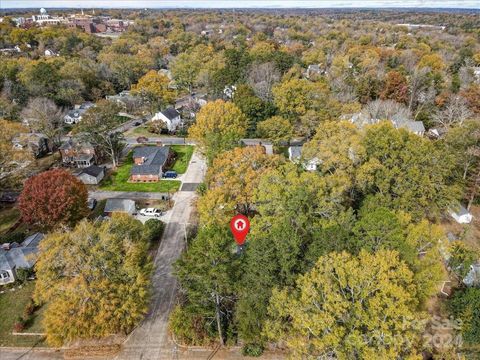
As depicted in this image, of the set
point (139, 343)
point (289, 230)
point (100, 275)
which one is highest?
point (289, 230)

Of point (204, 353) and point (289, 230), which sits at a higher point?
point (289, 230)

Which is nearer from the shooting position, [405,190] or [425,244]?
[425,244]

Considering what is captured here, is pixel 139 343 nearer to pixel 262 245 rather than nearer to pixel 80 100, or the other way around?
pixel 262 245

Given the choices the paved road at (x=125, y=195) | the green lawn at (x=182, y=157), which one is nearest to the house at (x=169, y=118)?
the green lawn at (x=182, y=157)

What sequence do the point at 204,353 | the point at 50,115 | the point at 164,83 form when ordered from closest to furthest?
the point at 204,353
the point at 50,115
the point at 164,83

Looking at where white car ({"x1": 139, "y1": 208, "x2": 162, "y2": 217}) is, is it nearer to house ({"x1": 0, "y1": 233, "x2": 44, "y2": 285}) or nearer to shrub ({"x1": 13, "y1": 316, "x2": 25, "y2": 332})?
house ({"x1": 0, "y1": 233, "x2": 44, "y2": 285})

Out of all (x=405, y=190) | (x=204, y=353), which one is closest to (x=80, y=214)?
(x=204, y=353)

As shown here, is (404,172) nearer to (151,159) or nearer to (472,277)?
(472,277)
